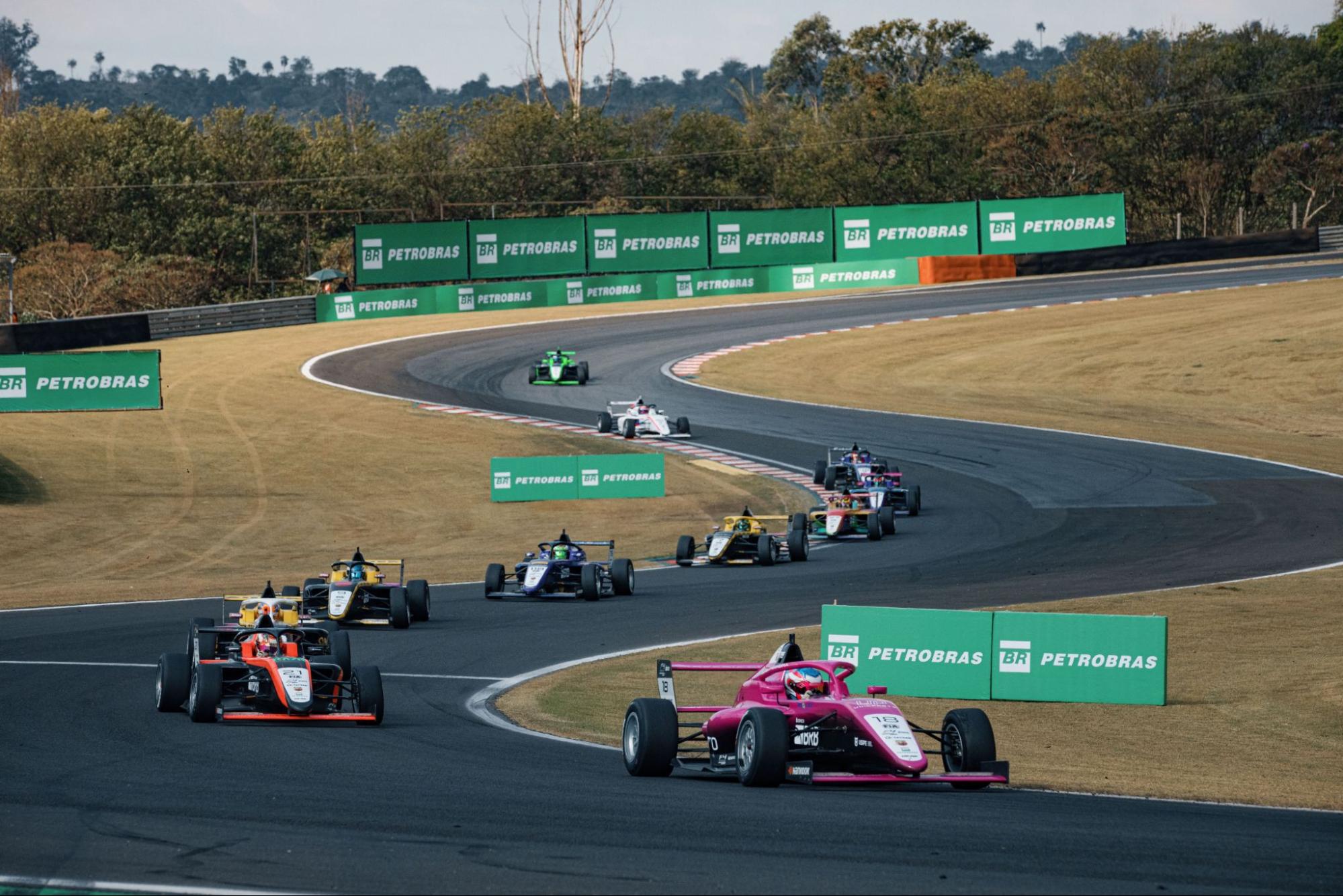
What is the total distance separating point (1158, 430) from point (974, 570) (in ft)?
63.8

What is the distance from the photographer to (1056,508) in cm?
3425

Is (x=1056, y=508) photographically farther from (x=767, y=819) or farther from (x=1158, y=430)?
(x=767, y=819)

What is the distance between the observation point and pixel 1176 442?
140 feet

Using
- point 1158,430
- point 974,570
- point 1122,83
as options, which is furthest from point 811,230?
point 974,570

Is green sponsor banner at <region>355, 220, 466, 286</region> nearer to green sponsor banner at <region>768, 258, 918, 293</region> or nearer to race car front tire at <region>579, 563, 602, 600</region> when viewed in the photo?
green sponsor banner at <region>768, 258, 918, 293</region>

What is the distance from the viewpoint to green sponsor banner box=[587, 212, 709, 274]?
7006 centimetres

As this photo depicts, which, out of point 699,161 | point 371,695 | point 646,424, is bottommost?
point 646,424

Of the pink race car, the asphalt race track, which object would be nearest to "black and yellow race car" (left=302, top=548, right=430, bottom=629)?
the asphalt race track

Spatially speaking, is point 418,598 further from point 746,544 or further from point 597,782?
point 597,782

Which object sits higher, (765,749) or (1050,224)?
(1050,224)

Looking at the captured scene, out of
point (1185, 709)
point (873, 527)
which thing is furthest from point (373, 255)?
point (1185, 709)

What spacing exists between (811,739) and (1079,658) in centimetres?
723

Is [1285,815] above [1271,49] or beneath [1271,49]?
beneath

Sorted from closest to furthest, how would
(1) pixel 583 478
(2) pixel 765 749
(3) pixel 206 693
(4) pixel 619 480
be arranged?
(2) pixel 765 749 < (3) pixel 206 693 < (4) pixel 619 480 < (1) pixel 583 478
